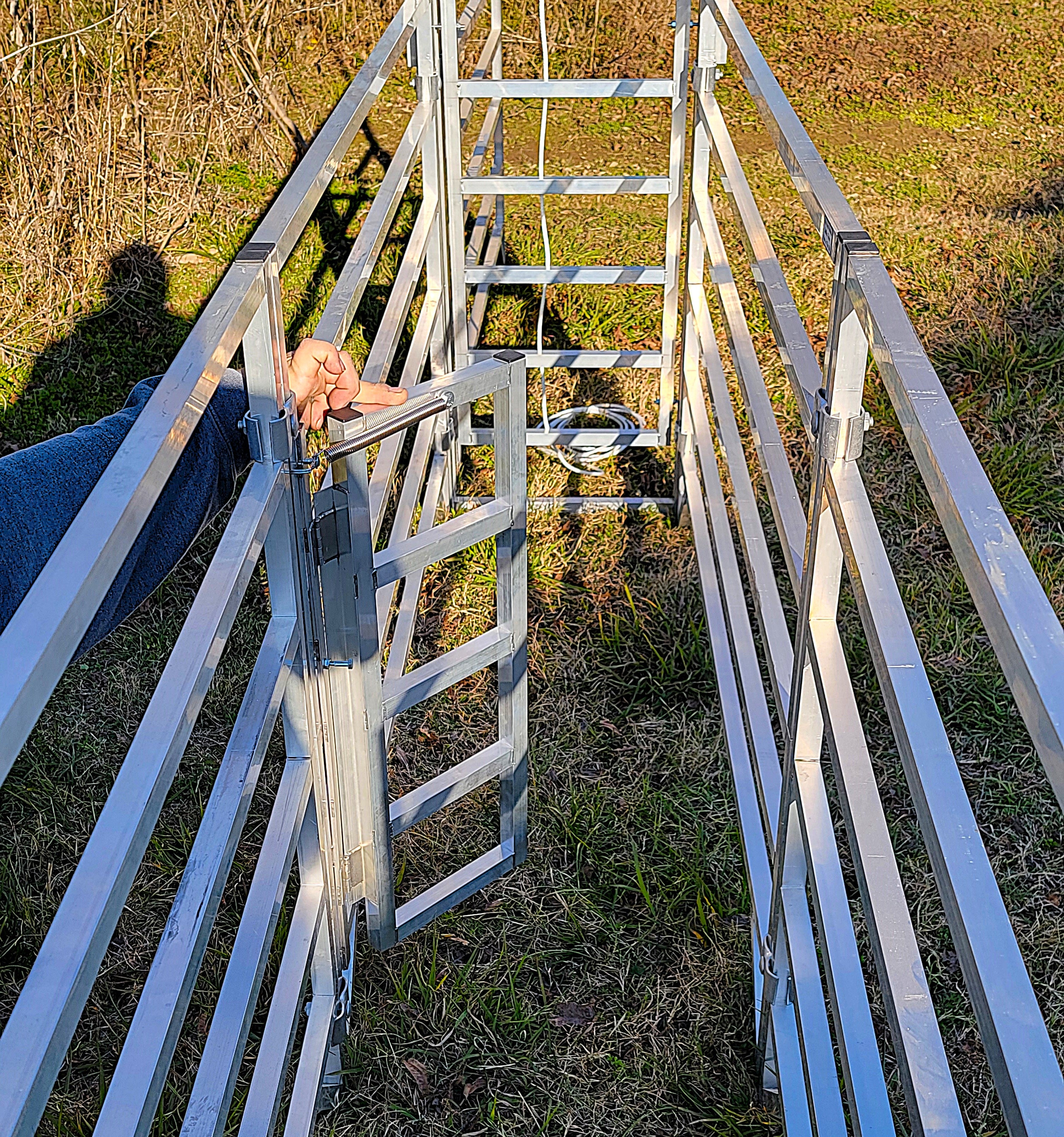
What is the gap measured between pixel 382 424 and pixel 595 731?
142cm

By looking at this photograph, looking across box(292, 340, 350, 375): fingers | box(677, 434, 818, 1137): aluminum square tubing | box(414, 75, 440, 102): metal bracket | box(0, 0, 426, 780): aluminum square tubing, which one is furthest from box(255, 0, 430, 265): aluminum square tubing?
box(677, 434, 818, 1137): aluminum square tubing

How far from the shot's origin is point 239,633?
3.49m

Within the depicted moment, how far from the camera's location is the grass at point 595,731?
2.45m

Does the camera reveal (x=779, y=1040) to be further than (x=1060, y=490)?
No

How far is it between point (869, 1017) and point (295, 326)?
132 inches

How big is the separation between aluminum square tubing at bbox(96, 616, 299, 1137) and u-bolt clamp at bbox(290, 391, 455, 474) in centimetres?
23

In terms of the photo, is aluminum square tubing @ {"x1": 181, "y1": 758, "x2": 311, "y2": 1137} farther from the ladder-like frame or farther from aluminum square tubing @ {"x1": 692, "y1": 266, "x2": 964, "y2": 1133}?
the ladder-like frame

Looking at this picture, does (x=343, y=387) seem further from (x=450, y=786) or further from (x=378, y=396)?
(x=450, y=786)

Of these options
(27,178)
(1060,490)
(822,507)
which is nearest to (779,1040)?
(822,507)

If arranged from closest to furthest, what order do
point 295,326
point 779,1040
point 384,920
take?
point 779,1040
point 384,920
point 295,326

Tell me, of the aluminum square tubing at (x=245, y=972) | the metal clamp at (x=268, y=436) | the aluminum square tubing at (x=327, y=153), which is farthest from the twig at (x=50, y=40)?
the aluminum square tubing at (x=245, y=972)

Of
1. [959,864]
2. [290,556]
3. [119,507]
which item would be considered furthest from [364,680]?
[959,864]

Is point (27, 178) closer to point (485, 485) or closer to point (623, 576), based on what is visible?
point (485, 485)

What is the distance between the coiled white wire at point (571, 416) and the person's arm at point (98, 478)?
2151mm
